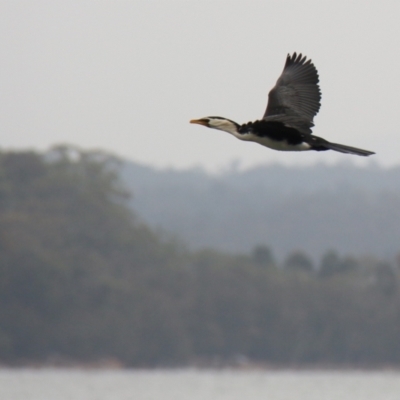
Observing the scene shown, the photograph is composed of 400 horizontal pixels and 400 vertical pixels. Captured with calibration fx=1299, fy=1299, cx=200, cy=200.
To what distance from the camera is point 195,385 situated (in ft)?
189

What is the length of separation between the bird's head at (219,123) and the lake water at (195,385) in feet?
106

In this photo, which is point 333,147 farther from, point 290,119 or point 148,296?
point 148,296

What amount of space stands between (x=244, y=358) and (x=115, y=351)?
7805 millimetres

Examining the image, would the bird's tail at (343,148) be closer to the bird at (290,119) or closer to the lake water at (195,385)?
the bird at (290,119)

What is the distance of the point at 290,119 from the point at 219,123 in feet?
3.59

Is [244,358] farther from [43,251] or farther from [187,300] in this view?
[43,251]

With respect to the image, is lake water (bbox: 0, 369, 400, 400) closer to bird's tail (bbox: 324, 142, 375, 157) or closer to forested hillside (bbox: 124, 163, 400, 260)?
bird's tail (bbox: 324, 142, 375, 157)

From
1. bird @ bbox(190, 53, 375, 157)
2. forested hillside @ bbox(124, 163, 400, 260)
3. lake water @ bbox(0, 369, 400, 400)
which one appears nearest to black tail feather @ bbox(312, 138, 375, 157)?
bird @ bbox(190, 53, 375, 157)

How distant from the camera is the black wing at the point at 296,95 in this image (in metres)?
13.2

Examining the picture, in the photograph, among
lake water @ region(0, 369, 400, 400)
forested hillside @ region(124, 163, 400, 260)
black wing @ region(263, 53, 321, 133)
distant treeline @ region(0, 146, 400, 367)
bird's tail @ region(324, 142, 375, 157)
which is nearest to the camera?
bird's tail @ region(324, 142, 375, 157)

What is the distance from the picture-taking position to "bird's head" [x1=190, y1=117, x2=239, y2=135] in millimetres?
12094

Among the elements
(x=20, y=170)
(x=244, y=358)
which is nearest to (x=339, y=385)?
(x=244, y=358)

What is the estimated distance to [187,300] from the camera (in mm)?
73438

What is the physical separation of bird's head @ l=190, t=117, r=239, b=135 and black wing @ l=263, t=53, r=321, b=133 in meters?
0.86
